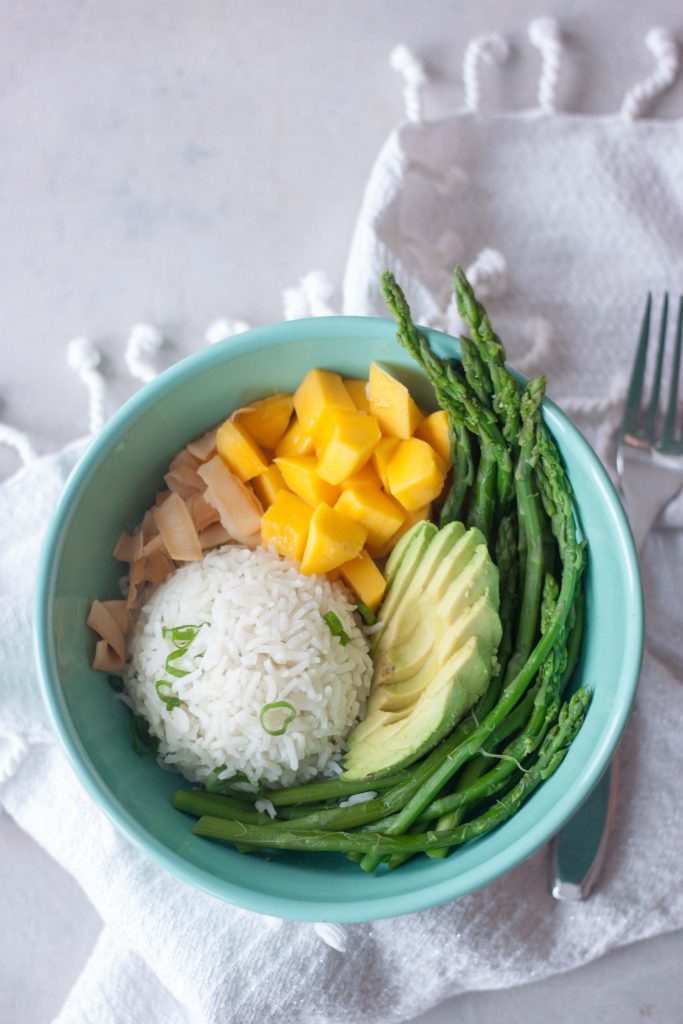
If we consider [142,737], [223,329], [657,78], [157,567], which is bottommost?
[142,737]

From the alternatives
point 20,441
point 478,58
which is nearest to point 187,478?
point 20,441

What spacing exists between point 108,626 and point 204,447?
359 millimetres

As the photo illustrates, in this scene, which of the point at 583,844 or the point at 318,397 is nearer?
the point at 318,397

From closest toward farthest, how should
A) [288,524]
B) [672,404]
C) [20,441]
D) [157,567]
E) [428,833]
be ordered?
[428,833]
[288,524]
[157,567]
[672,404]
[20,441]

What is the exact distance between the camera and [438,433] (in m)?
1.86

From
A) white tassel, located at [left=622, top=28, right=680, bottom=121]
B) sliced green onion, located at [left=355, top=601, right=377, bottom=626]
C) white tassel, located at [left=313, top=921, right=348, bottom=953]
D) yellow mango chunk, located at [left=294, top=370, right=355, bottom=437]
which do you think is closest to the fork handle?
white tassel, located at [left=313, top=921, right=348, bottom=953]

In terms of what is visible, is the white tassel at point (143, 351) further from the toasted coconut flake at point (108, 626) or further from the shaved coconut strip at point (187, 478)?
the toasted coconut flake at point (108, 626)

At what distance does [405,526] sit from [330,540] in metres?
0.16

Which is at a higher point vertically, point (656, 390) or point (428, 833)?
point (656, 390)

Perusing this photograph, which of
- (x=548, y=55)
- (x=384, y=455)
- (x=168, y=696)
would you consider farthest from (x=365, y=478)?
(x=548, y=55)

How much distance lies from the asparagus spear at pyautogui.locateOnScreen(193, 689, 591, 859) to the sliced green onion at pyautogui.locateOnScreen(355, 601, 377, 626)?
36 centimetres

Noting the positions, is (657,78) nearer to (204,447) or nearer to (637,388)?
(637,388)

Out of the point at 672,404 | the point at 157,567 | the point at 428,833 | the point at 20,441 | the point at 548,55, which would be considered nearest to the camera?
the point at 428,833

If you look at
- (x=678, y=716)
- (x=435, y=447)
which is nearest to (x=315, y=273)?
(x=435, y=447)
